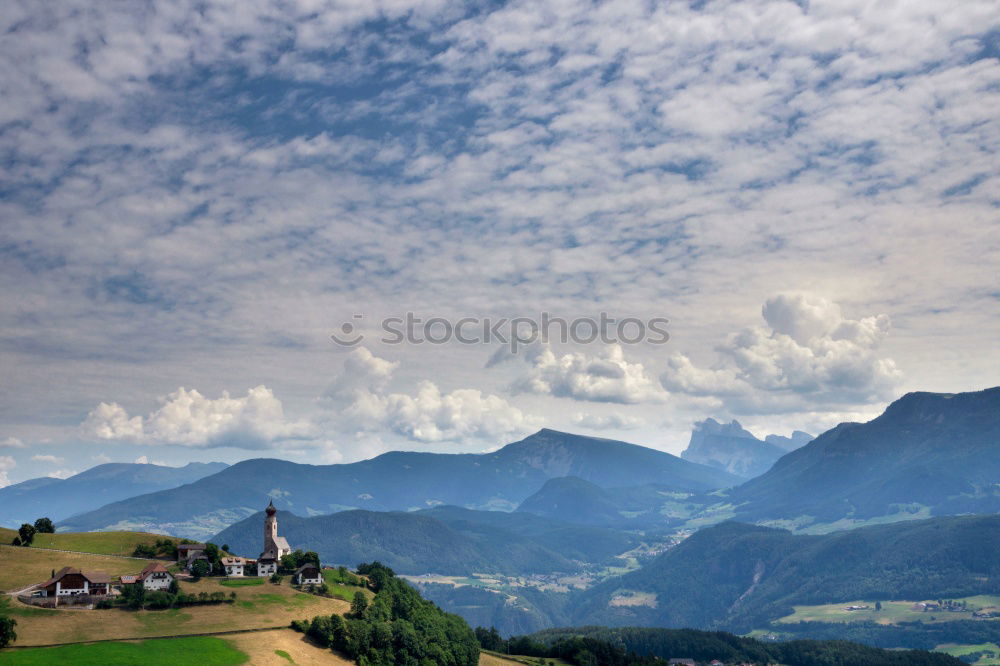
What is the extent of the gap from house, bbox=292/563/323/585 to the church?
5944 millimetres

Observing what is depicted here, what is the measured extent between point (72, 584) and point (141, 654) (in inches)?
1226

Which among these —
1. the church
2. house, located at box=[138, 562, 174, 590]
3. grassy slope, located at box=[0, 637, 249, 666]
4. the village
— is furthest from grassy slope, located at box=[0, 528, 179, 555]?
grassy slope, located at box=[0, 637, 249, 666]

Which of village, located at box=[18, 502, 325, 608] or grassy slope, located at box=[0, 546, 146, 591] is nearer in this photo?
village, located at box=[18, 502, 325, 608]

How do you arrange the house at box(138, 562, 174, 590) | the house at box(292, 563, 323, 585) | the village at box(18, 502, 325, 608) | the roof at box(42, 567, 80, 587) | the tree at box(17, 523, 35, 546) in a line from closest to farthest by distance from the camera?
the village at box(18, 502, 325, 608)
the roof at box(42, 567, 80, 587)
the house at box(138, 562, 174, 590)
the house at box(292, 563, 323, 585)
the tree at box(17, 523, 35, 546)

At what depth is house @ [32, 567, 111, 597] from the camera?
145 m

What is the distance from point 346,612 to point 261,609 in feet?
66.2

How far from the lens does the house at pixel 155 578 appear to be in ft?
511

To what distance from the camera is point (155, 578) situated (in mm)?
157250

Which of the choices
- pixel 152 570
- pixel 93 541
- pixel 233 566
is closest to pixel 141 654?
pixel 152 570

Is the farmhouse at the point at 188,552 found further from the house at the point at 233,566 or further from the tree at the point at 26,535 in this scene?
the tree at the point at 26,535

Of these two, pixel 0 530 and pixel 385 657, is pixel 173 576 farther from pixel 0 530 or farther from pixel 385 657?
pixel 0 530

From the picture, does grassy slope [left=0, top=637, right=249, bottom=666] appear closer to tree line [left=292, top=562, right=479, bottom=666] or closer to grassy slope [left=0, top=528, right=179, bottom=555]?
tree line [left=292, top=562, right=479, bottom=666]

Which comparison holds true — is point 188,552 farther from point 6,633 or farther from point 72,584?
point 6,633

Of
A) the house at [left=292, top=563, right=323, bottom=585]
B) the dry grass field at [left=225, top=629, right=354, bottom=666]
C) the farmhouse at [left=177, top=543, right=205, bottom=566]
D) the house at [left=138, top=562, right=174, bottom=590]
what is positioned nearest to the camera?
the dry grass field at [left=225, top=629, right=354, bottom=666]
